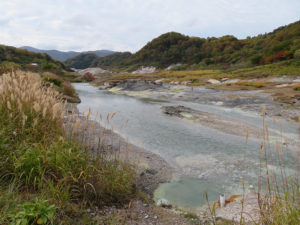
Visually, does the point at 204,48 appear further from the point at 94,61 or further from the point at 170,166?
the point at 170,166

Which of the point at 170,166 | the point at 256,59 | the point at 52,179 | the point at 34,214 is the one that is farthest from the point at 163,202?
the point at 256,59

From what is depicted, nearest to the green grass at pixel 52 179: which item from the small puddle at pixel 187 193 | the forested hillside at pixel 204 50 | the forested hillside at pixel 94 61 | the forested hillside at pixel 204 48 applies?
the small puddle at pixel 187 193

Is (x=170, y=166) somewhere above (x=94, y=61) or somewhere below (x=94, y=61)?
below

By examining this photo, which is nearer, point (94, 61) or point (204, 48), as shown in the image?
point (204, 48)


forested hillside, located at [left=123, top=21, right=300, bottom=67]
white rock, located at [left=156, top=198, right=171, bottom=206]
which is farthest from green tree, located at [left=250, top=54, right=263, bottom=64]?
white rock, located at [left=156, top=198, right=171, bottom=206]

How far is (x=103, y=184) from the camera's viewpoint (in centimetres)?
318

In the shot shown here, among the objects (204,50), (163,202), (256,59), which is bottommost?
(163,202)

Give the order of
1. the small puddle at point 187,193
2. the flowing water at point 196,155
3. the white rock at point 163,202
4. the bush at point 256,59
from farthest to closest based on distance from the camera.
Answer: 1. the bush at point 256,59
2. the flowing water at point 196,155
3. the small puddle at point 187,193
4. the white rock at point 163,202

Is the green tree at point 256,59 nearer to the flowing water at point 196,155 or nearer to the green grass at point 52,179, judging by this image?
the flowing water at point 196,155

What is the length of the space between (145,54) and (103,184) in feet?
371

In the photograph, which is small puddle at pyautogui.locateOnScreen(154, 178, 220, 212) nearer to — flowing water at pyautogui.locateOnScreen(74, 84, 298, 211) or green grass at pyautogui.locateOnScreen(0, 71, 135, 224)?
flowing water at pyautogui.locateOnScreen(74, 84, 298, 211)

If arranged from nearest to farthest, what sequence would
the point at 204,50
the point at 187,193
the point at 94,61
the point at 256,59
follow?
the point at 187,193 < the point at 256,59 < the point at 204,50 < the point at 94,61

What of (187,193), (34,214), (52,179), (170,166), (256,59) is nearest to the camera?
(34,214)

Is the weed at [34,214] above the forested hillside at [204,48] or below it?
below
